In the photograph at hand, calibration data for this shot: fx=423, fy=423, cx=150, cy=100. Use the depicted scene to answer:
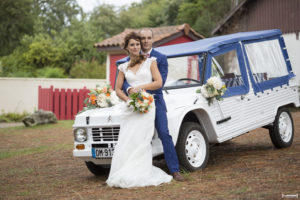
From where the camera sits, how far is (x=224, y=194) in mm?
5031

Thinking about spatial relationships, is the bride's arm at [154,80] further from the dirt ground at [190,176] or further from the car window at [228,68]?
the car window at [228,68]

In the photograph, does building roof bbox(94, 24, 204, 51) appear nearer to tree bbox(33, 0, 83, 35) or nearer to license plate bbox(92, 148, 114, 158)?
license plate bbox(92, 148, 114, 158)

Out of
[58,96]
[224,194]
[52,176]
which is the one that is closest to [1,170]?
[52,176]

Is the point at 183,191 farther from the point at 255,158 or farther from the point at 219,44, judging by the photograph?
the point at 219,44

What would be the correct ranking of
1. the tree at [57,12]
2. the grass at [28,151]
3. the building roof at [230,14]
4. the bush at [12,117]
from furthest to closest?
the tree at [57,12], the building roof at [230,14], the bush at [12,117], the grass at [28,151]

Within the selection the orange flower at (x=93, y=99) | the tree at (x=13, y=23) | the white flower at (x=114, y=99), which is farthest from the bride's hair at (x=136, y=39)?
the tree at (x=13, y=23)

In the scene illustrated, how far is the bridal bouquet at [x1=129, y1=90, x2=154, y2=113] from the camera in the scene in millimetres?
5691

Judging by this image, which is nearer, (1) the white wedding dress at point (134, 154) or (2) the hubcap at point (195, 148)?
(1) the white wedding dress at point (134, 154)

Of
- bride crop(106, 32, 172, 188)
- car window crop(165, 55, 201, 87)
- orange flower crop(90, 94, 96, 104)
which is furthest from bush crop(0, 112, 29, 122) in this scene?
bride crop(106, 32, 172, 188)

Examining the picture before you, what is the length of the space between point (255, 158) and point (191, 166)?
172 cm

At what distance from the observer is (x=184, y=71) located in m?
7.45

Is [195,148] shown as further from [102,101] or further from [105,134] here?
[102,101]

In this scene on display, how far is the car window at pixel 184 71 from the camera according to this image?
7.25 m

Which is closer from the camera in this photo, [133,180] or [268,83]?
[133,180]
